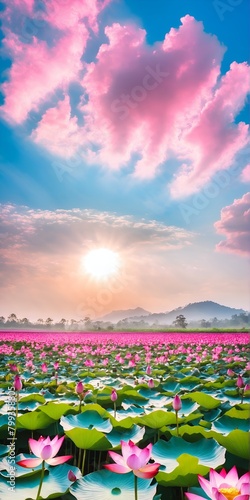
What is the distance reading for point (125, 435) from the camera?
2.04 m

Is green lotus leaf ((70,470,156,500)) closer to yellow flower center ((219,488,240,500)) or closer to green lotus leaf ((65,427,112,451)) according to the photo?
green lotus leaf ((65,427,112,451))

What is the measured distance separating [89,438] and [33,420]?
534mm

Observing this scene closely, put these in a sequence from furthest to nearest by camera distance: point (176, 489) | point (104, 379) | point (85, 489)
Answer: point (104, 379)
point (176, 489)
point (85, 489)

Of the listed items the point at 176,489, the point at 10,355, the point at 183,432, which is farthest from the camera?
the point at 10,355

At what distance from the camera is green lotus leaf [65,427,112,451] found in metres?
1.75

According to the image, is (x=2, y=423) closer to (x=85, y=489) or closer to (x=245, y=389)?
(x=85, y=489)

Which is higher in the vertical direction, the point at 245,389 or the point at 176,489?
the point at 245,389

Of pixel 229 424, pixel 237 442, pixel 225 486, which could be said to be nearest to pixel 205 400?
pixel 229 424

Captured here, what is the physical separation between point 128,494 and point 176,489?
0.91 feet

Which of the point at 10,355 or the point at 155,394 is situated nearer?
the point at 155,394

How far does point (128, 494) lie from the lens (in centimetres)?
150

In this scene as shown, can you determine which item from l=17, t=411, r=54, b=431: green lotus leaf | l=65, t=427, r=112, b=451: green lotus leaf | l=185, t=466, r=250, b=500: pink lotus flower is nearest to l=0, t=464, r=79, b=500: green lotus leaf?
l=65, t=427, r=112, b=451: green lotus leaf

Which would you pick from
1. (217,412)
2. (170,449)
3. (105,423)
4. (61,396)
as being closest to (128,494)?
(170,449)

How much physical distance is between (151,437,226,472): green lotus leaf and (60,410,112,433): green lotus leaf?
1.30 feet
